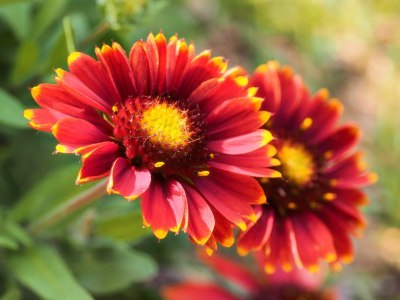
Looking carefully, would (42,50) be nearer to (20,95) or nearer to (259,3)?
(20,95)

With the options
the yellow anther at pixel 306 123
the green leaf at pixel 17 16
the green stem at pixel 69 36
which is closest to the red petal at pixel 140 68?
the green stem at pixel 69 36

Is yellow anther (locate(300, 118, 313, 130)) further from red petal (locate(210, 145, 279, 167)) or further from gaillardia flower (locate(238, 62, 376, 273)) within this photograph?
red petal (locate(210, 145, 279, 167))

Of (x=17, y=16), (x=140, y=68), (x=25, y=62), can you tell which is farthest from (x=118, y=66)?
(x=17, y=16)

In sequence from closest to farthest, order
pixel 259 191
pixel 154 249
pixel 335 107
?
pixel 259 191
pixel 335 107
pixel 154 249

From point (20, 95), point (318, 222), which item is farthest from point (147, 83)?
point (20, 95)

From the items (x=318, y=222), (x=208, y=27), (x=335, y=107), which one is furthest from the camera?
(x=208, y=27)
